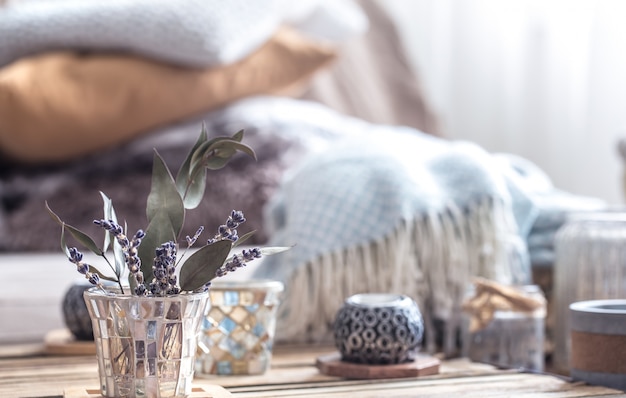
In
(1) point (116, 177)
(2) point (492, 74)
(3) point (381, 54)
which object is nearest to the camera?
(1) point (116, 177)

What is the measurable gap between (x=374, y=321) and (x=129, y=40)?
829mm

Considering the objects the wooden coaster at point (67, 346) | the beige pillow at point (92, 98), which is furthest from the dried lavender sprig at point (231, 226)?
the beige pillow at point (92, 98)

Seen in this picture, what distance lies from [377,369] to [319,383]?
5 centimetres

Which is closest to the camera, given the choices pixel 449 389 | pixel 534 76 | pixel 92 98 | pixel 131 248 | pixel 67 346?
pixel 131 248

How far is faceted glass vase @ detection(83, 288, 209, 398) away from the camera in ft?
2.23

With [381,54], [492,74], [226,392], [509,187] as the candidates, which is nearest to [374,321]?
[226,392]

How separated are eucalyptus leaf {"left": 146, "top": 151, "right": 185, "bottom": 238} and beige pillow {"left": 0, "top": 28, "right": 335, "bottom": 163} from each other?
805 mm

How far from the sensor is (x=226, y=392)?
752mm

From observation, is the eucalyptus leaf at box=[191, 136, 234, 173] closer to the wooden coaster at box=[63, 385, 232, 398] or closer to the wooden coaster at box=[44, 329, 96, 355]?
the wooden coaster at box=[63, 385, 232, 398]

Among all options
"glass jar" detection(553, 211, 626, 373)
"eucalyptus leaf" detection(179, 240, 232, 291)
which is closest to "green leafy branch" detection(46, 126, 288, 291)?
"eucalyptus leaf" detection(179, 240, 232, 291)

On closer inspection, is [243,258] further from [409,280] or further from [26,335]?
[26,335]

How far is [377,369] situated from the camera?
867mm

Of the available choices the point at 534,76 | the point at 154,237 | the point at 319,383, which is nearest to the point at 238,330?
the point at 319,383

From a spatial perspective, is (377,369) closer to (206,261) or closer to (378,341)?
(378,341)
